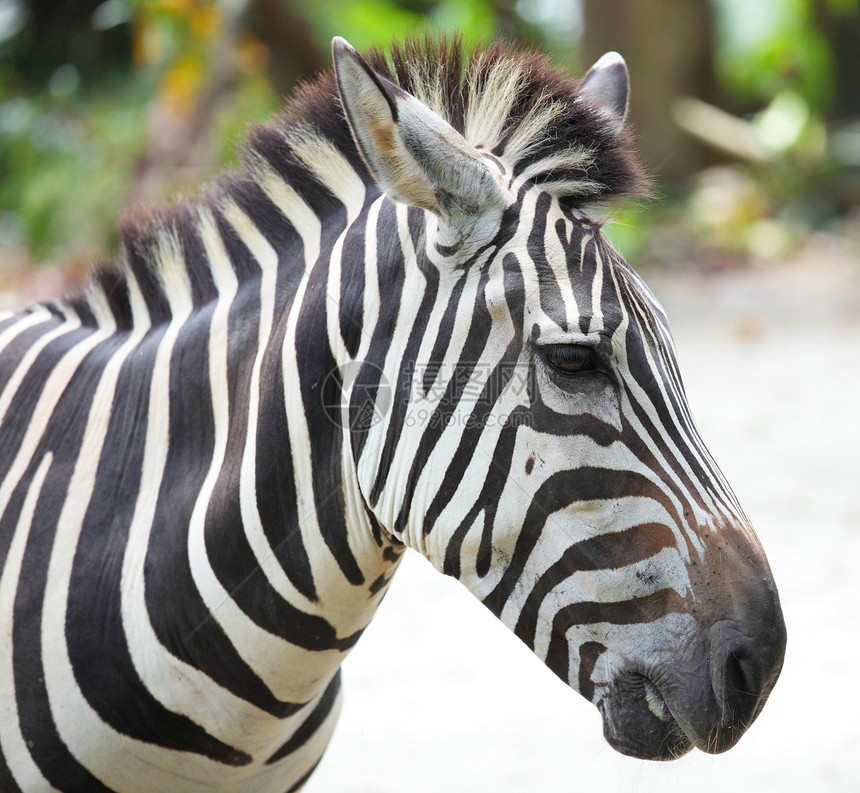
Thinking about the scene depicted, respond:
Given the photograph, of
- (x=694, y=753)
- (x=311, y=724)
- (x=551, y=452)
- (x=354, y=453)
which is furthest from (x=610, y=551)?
(x=694, y=753)

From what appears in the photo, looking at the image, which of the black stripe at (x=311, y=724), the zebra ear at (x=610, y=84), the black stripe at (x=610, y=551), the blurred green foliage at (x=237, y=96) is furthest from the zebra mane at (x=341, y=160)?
the blurred green foliage at (x=237, y=96)

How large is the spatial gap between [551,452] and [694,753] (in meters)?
3.11

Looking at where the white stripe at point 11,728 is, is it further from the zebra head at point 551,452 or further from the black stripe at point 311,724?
the zebra head at point 551,452

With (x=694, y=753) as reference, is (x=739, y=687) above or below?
above

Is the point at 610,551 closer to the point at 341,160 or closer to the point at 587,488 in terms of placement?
the point at 587,488

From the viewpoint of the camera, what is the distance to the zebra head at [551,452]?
5.87ft

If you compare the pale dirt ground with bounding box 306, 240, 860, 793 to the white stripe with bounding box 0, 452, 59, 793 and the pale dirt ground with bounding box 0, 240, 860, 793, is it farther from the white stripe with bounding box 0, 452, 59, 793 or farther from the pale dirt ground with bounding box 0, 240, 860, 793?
the white stripe with bounding box 0, 452, 59, 793

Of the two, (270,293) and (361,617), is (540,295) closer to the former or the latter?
(270,293)

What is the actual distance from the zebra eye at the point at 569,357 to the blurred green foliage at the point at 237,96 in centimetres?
856

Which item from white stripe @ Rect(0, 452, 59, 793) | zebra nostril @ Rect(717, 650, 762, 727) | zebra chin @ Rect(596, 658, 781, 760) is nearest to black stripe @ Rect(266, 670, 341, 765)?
white stripe @ Rect(0, 452, 59, 793)

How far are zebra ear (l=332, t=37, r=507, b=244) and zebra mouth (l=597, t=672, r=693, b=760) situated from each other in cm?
102

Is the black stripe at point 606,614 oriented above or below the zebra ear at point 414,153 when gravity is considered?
below

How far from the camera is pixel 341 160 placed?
2.25 metres

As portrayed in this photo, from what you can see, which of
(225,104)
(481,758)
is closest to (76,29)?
(225,104)
